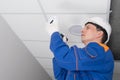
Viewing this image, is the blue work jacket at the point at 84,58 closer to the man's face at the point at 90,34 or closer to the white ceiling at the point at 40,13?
the man's face at the point at 90,34

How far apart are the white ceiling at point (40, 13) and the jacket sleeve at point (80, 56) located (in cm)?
37

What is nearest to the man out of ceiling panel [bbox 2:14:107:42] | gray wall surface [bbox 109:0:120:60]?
ceiling panel [bbox 2:14:107:42]

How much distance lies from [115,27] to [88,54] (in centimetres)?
81

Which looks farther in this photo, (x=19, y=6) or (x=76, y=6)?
A: (x=19, y=6)

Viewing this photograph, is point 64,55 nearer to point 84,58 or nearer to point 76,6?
point 84,58

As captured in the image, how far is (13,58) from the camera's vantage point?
8.01 feet

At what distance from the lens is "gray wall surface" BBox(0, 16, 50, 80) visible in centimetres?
223

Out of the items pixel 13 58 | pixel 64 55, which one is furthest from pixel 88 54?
pixel 13 58

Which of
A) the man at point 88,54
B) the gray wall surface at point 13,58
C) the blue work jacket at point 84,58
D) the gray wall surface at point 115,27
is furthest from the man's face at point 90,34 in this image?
the gray wall surface at point 13,58

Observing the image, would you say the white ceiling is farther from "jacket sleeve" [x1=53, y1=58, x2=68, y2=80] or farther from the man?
"jacket sleeve" [x1=53, y1=58, x2=68, y2=80]

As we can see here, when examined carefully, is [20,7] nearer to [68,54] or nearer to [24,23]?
[24,23]

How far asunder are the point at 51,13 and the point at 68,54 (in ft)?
1.63

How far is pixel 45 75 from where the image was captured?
3.44m

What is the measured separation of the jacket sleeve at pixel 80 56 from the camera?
5.13 feet
